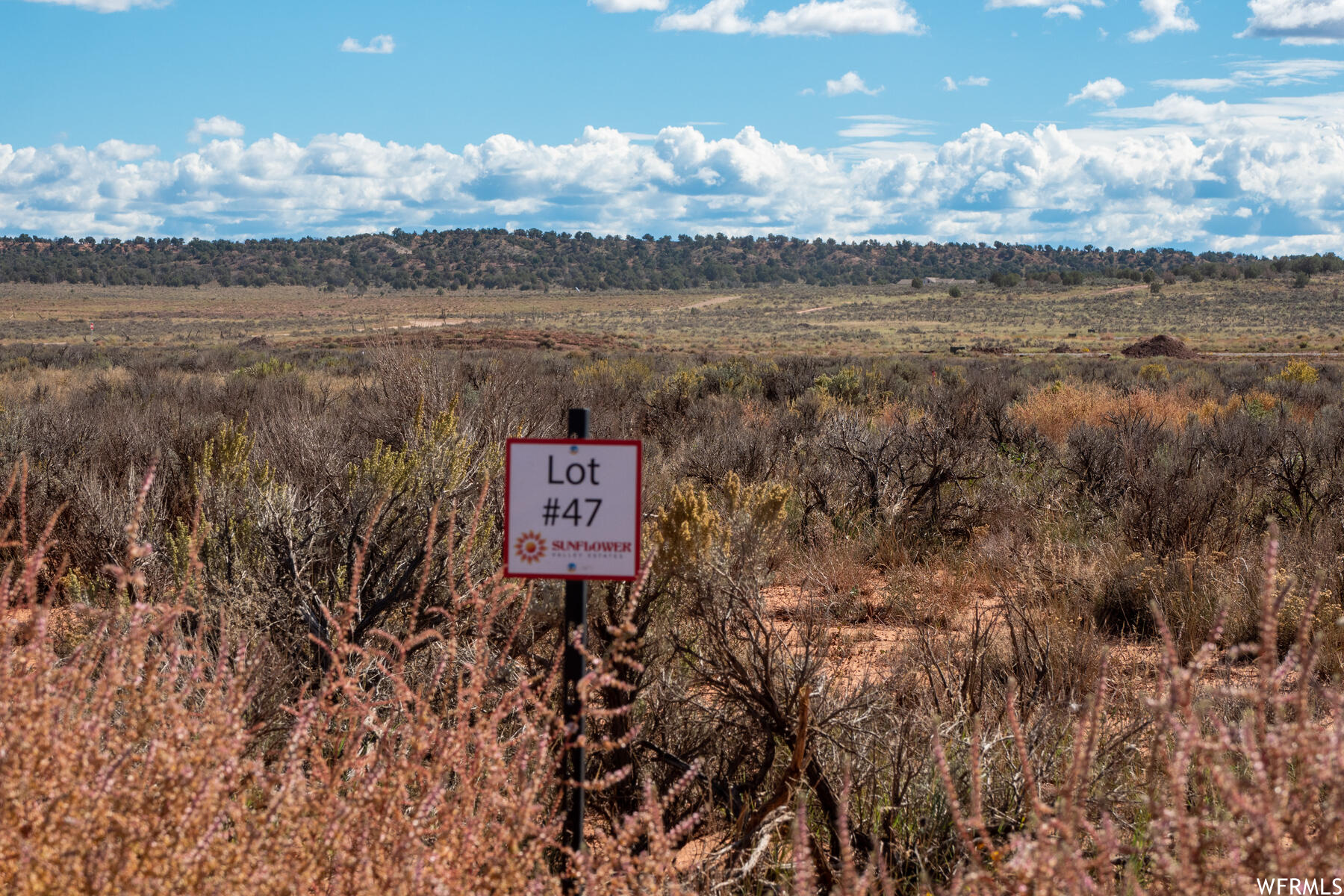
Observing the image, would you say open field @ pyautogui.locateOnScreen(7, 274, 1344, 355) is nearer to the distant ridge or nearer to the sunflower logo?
the distant ridge

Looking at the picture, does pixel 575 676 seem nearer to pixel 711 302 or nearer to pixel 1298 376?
pixel 1298 376

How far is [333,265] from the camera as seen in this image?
428ft

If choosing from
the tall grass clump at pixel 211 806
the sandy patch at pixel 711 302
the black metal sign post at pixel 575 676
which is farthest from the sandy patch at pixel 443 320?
the tall grass clump at pixel 211 806

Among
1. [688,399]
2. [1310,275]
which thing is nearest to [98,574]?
[688,399]

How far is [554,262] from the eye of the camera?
140125 mm

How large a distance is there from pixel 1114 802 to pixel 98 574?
5860 mm

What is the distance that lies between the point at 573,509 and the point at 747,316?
84110mm

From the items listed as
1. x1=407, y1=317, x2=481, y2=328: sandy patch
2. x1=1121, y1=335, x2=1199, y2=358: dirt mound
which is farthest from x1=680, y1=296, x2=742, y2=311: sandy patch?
x1=1121, y1=335, x2=1199, y2=358: dirt mound

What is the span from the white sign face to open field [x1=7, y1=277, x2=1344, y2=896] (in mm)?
145

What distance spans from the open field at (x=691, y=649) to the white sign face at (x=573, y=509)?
0.14 m

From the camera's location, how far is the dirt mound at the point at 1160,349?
37.2 m

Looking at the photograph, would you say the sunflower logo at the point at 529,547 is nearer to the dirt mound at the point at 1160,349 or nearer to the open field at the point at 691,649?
the open field at the point at 691,649

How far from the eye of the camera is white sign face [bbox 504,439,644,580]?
2699 mm

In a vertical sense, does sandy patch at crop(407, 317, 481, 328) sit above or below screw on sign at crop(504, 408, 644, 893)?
above
